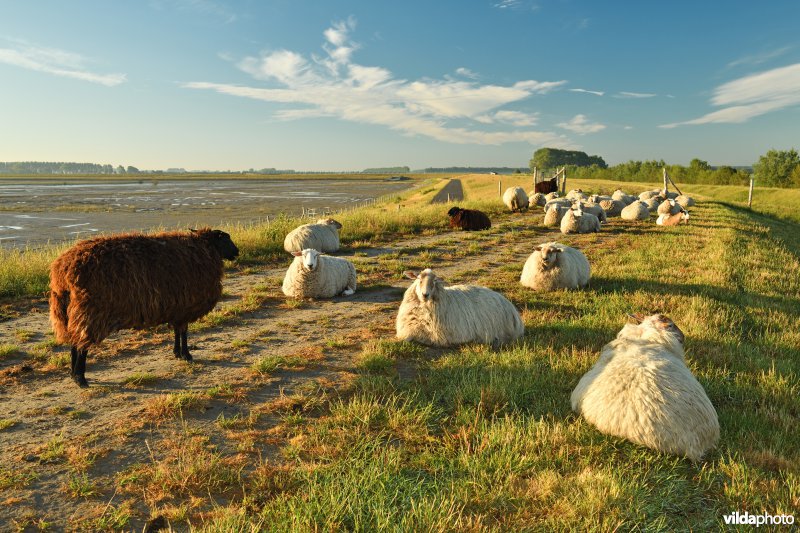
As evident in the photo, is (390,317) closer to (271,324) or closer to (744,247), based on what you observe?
(271,324)

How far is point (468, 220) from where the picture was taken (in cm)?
2053

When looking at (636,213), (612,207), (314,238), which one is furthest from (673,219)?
(314,238)

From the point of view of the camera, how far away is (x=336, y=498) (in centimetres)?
304

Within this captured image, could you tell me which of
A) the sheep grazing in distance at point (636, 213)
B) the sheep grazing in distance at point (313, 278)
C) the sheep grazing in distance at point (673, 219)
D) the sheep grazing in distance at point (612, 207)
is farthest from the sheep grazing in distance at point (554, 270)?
the sheep grazing in distance at point (612, 207)

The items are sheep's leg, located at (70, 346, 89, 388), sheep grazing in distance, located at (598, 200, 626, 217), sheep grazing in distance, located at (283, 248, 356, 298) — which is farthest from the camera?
sheep grazing in distance, located at (598, 200, 626, 217)

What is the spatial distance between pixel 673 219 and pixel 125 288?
22.5m

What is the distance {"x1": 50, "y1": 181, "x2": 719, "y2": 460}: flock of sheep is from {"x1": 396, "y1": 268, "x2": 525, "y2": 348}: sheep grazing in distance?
16mm

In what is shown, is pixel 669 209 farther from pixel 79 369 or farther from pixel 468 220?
pixel 79 369

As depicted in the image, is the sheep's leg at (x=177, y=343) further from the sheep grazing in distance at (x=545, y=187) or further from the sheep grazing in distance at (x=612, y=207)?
the sheep grazing in distance at (x=545, y=187)

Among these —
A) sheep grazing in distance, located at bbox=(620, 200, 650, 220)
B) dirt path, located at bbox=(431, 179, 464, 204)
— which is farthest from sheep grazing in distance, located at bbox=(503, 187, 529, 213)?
dirt path, located at bbox=(431, 179, 464, 204)

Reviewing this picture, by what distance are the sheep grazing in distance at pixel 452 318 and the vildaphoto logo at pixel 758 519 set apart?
3.74 m

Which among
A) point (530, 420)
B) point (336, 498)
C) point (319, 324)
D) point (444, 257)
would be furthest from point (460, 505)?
point (444, 257)

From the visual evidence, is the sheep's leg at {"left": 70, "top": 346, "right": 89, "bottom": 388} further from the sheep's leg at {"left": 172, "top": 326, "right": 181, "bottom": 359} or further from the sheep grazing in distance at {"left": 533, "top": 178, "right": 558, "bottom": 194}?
the sheep grazing in distance at {"left": 533, "top": 178, "right": 558, "bottom": 194}

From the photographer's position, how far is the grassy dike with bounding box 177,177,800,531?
297 centimetres
